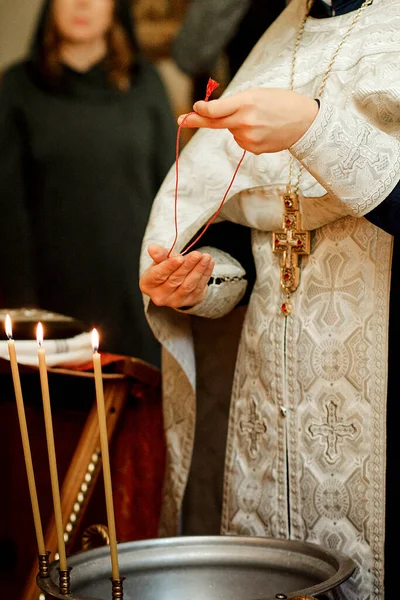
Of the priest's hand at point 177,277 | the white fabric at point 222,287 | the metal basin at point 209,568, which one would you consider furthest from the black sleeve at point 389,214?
the metal basin at point 209,568

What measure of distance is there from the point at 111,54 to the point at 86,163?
1.11ft

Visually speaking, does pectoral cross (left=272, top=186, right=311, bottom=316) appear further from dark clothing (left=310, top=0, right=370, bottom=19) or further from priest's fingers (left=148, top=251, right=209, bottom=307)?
dark clothing (left=310, top=0, right=370, bottom=19)

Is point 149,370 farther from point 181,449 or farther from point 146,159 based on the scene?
point 146,159

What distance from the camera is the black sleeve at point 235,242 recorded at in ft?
6.72

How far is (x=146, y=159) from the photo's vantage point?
266 centimetres

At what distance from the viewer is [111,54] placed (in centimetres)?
268

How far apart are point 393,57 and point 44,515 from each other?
55.4 inches

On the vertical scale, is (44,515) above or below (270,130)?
below

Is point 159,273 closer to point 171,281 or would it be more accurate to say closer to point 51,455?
point 171,281

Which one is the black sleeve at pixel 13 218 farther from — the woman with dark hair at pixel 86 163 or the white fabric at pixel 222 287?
the white fabric at pixel 222 287

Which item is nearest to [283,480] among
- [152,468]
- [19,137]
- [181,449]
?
[181,449]

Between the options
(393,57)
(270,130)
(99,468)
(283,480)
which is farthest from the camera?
(99,468)

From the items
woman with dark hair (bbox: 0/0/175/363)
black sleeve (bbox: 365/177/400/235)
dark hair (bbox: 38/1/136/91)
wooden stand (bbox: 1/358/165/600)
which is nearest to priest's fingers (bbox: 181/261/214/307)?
black sleeve (bbox: 365/177/400/235)

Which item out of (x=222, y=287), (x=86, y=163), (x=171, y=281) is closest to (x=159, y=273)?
(x=171, y=281)
